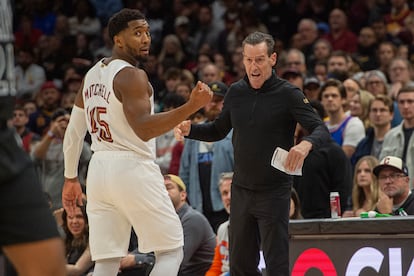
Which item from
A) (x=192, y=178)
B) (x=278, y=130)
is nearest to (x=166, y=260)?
(x=278, y=130)

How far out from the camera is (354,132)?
400 inches

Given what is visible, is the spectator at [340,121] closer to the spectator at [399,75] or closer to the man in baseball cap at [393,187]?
the spectator at [399,75]

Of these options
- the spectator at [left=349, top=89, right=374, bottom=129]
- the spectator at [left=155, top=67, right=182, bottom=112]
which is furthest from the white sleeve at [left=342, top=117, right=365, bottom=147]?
the spectator at [left=155, top=67, right=182, bottom=112]

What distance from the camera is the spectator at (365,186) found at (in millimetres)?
9053

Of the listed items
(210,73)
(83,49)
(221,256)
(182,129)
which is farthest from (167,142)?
(83,49)

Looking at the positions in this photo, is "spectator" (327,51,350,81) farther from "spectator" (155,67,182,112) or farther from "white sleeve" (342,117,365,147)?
"spectator" (155,67,182,112)

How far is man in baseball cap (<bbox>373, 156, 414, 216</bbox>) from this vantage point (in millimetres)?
8295

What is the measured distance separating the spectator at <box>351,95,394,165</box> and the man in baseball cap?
1.23 meters

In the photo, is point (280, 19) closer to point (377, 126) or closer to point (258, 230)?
point (377, 126)

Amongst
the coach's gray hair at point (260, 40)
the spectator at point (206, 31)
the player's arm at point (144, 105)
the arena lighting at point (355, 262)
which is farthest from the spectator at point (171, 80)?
the player's arm at point (144, 105)

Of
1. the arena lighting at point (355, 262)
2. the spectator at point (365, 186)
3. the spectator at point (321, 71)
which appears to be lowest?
the arena lighting at point (355, 262)

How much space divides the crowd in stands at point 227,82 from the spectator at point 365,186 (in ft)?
0.04

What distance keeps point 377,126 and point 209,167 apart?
1809mm

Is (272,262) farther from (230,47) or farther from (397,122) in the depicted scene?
(230,47)
